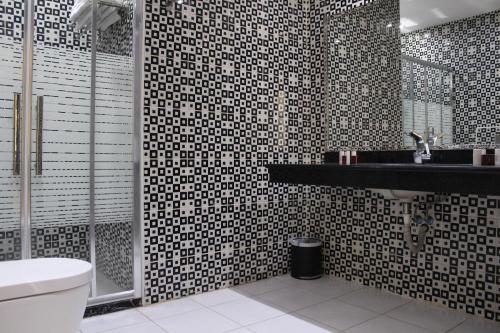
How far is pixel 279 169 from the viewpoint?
2.53 metres

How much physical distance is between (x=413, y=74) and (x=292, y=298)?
1.71 meters

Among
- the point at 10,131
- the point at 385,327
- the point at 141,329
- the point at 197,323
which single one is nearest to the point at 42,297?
the point at 141,329

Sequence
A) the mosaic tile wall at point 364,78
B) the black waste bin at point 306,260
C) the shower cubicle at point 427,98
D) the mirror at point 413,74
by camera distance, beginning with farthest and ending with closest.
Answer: the black waste bin at point 306,260 → the mosaic tile wall at point 364,78 → the shower cubicle at point 427,98 → the mirror at point 413,74

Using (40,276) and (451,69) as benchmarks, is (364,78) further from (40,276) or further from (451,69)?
(40,276)

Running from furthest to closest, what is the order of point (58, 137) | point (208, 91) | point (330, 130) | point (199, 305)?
point (330, 130) < point (208, 91) < point (199, 305) < point (58, 137)

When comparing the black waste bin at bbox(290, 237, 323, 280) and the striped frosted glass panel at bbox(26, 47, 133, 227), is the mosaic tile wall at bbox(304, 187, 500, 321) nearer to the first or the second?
the black waste bin at bbox(290, 237, 323, 280)

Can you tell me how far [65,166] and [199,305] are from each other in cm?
121

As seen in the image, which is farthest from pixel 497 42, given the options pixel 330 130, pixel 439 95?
pixel 330 130

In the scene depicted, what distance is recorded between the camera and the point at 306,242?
10.2 feet

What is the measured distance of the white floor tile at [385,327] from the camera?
6.88ft

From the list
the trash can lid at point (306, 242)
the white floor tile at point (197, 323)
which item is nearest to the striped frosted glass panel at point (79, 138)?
the white floor tile at point (197, 323)

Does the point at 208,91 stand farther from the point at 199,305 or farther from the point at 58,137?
the point at 199,305

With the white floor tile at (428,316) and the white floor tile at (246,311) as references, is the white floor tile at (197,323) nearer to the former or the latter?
the white floor tile at (246,311)

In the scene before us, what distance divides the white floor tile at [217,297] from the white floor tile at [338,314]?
500mm
